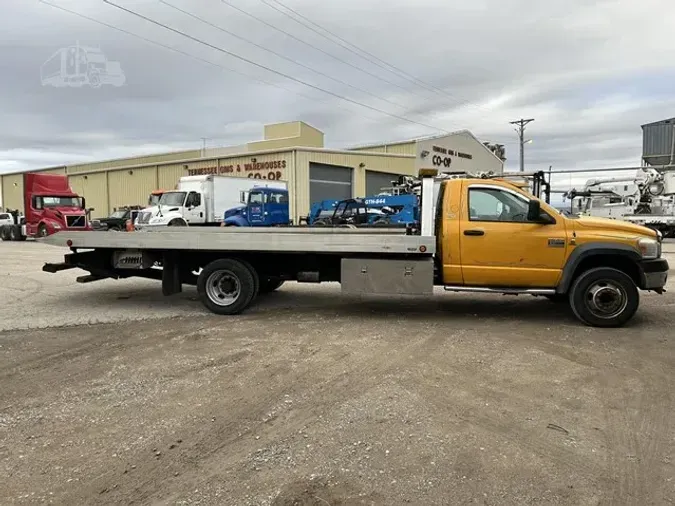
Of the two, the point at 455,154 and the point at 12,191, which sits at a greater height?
the point at 455,154

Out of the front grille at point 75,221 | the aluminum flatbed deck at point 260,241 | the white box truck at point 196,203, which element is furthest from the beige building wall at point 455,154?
the aluminum flatbed deck at point 260,241

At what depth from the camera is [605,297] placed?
7121 millimetres

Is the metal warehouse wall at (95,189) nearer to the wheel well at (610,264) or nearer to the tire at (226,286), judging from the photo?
the tire at (226,286)

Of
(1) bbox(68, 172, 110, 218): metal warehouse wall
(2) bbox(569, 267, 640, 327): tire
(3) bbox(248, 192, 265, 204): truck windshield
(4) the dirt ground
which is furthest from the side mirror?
(1) bbox(68, 172, 110, 218): metal warehouse wall

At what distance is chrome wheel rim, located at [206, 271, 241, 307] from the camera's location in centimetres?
825

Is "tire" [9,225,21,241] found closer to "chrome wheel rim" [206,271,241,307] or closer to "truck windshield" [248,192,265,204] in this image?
"truck windshield" [248,192,265,204]

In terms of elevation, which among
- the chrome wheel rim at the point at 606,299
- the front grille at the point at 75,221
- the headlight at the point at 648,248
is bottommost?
the chrome wheel rim at the point at 606,299

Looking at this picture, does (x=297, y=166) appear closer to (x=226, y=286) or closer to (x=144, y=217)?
(x=144, y=217)

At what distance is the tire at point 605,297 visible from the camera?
7082mm

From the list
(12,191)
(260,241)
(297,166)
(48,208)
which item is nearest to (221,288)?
(260,241)

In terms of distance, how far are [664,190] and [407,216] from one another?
15427mm

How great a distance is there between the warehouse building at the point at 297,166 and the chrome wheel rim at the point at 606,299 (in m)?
24.6

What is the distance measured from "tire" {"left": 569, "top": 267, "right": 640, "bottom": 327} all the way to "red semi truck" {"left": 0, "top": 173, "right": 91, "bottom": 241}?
87.9ft

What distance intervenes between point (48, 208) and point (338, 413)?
28755mm
